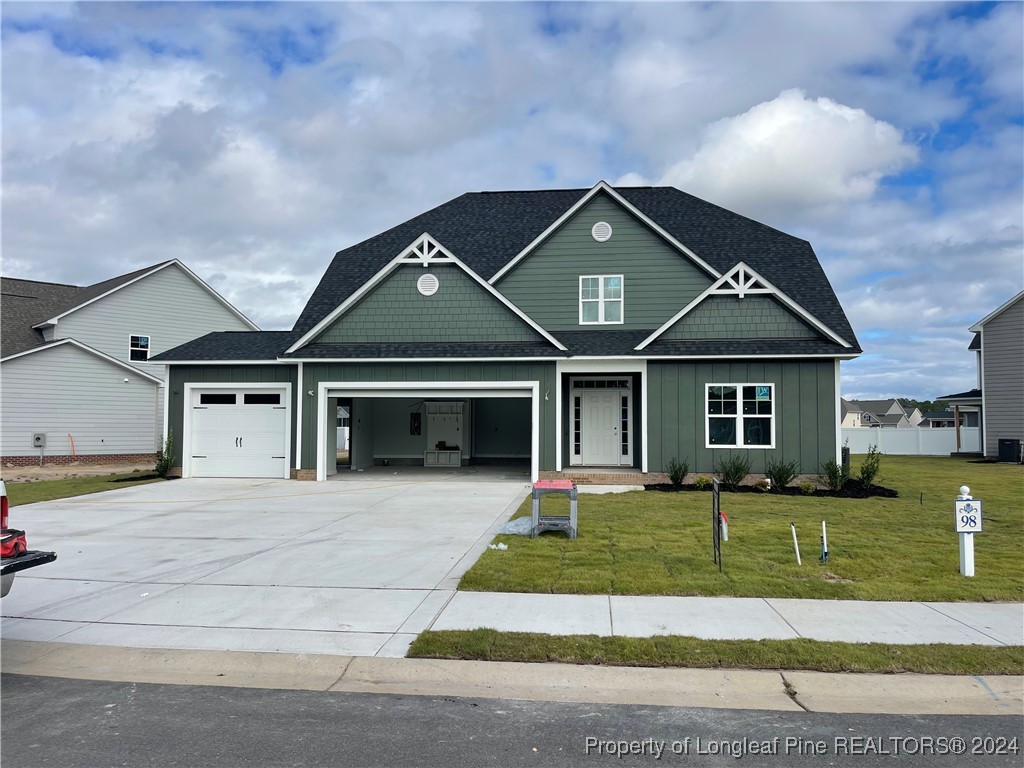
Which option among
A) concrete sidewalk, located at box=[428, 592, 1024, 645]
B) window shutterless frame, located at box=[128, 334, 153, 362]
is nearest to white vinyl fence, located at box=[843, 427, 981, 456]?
concrete sidewalk, located at box=[428, 592, 1024, 645]

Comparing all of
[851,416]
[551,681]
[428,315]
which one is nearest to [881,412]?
[851,416]

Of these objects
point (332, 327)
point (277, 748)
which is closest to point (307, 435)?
point (332, 327)

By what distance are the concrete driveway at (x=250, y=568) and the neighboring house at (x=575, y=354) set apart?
3.94m

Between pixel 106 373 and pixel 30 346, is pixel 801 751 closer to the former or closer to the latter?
pixel 106 373

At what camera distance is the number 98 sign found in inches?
320

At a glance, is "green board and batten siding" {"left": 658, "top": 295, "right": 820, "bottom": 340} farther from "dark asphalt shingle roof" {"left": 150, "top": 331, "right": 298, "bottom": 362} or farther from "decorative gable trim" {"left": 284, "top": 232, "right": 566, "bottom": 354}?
"dark asphalt shingle roof" {"left": 150, "top": 331, "right": 298, "bottom": 362}

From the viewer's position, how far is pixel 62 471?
25031 mm

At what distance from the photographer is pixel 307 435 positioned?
18906mm

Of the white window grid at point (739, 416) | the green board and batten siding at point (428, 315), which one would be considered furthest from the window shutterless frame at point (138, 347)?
the white window grid at point (739, 416)

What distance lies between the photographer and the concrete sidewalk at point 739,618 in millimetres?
6242

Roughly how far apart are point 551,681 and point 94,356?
26.9 m

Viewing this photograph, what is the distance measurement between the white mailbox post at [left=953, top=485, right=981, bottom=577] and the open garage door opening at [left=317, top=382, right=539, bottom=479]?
46.4 feet

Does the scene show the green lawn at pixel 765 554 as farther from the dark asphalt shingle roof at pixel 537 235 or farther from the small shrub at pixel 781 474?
the dark asphalt shingle roof at pixel 537 235

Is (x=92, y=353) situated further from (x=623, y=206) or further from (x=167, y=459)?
(x=623, y=206)
